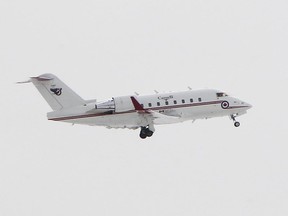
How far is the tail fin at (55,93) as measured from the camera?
17625 centimetres

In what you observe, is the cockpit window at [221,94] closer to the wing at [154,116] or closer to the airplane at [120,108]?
the airplane at [120,108]

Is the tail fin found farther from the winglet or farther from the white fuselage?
the winglet

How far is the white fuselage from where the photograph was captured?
17650 centimetres

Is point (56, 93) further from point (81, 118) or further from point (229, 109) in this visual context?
point (229, 109)

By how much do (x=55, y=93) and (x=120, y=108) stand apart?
6.14 m

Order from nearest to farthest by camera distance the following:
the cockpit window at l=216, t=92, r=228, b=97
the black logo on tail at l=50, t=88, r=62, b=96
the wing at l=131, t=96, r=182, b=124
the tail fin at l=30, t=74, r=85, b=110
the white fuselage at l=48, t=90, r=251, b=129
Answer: the wing at l=131, t=96, r=182, b=124, the tail fin at l=30, t=74, r=85, b=110, the white fuselage at l=48, t=90, r=251, b=129, the black logo on tail at l=50, t=88, r=62, b=96, the cockpit window at l=216, t=92, r=228, b=97

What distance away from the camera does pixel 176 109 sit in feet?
585

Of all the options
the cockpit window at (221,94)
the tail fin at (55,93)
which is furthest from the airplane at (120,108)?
the cockpit window at (221,94)

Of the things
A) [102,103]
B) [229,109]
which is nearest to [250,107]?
[229,109]

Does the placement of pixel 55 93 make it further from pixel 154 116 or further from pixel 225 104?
pixel 225 104

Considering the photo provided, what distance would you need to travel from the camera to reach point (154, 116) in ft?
581

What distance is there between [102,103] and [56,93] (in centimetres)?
433

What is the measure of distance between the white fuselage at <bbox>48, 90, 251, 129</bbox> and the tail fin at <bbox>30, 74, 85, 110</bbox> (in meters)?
0.65

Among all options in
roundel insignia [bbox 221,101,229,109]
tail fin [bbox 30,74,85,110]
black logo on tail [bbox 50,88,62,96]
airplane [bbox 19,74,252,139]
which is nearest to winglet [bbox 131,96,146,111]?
airplane [bbox 19,74,252,139]
